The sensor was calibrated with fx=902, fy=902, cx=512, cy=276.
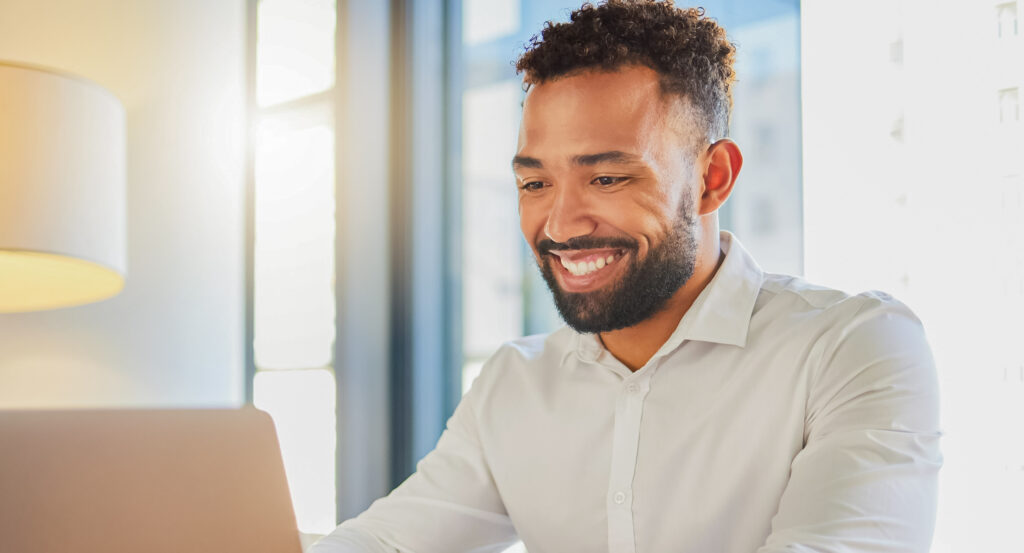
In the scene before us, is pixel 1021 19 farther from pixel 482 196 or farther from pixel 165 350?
pixel 165 350

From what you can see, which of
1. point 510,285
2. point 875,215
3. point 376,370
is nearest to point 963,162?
point 875,215

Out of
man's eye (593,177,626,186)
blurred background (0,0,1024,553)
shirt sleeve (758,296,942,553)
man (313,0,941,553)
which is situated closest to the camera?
shirt sleeve (758,296,942,553)

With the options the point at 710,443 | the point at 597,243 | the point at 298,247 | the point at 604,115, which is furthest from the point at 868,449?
the point at 298,247

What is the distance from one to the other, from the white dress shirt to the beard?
53 mm

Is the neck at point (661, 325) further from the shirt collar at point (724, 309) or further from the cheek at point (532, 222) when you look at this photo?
the cheek at point (532, 222)

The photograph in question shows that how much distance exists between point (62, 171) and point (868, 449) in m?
1.64

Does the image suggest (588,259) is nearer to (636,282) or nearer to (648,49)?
(636,282)

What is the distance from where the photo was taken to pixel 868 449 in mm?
1020

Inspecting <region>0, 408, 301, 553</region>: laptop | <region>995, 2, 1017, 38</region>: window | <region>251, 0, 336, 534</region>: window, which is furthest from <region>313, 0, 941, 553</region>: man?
<region>251, 0, 336, 534</region>: window

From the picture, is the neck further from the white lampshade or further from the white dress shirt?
the white lampshade

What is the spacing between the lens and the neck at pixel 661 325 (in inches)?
51.9

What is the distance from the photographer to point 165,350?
105 inches

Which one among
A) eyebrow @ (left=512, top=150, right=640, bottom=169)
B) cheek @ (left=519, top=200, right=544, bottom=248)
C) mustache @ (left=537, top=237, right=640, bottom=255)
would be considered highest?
eyebrow @ (left=512, top=150, right=640, bottom=169)

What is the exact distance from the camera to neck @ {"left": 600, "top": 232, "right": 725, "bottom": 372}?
1317 millimetres
